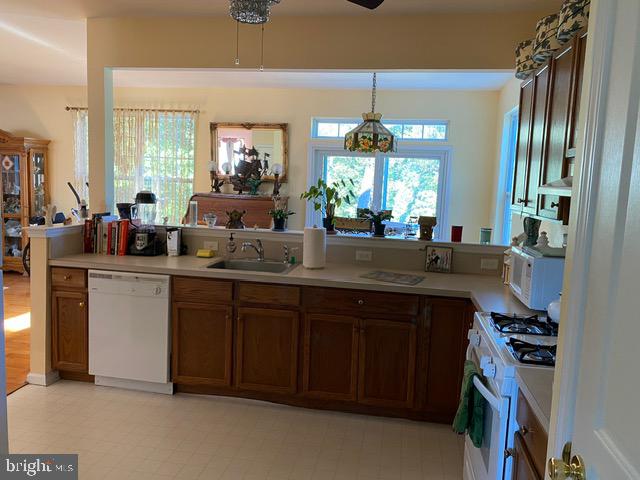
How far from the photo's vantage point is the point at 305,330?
311 centimetres

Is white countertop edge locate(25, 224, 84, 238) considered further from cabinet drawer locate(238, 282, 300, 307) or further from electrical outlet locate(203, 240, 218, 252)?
cabinet drawer locate(238, 282, 300, 307)

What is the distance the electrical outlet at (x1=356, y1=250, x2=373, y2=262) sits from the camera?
3596 millimetres

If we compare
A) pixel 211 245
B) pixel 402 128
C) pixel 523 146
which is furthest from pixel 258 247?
pixel 402 128

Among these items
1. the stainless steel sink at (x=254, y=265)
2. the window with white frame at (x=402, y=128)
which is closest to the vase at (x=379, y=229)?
the stainless steel sink at (x=254, y=265)

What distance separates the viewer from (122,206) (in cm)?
389

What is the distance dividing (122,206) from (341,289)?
203 cm

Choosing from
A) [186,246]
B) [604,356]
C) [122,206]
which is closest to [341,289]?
[186,246]

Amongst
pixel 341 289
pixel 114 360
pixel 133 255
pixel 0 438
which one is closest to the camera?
pixel 0 438

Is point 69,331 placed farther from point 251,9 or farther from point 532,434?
point 532,434

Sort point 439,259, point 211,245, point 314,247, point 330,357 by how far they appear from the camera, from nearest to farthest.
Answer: point 330,357 < point 314,247 < point 439,259 < point 211,245

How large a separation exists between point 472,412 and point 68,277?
282 centimetres

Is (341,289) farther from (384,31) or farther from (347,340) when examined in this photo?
(384,31)

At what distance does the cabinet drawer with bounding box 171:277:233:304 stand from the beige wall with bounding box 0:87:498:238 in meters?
3.89

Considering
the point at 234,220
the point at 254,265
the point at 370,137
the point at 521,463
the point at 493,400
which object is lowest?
the point at 521,463
